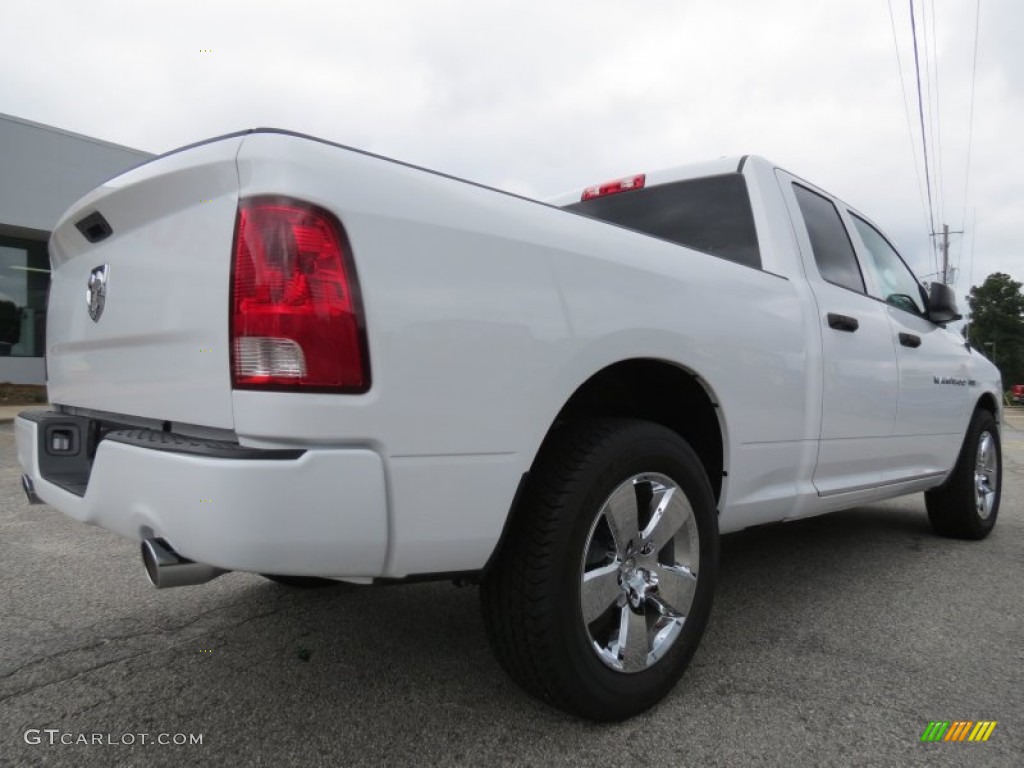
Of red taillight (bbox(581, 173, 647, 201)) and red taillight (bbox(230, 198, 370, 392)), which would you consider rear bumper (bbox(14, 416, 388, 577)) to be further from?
red taillight (bbox(581, 173, 647, 201))

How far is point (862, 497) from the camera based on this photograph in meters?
3.19

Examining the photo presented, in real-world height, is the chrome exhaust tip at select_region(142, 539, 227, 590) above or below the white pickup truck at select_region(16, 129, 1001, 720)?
below

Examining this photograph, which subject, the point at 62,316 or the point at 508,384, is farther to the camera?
the point at 62,316

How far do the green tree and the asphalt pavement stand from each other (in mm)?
84533

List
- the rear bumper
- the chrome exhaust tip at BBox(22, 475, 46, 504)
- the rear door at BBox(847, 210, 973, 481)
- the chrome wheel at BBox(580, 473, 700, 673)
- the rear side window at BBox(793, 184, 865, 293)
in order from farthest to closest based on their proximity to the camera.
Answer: the rear door at BBox(847, 210, 973, 481), the rear side window at BBox(793, 184, 865, 293), the chrome exhaust tip at BBox(22, 475, 46, 504), the chrome wheel at BBox(580, 473, 700, 673), the rear bumper

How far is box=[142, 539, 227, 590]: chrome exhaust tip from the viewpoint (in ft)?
4.95

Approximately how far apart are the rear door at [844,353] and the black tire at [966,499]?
1.25m

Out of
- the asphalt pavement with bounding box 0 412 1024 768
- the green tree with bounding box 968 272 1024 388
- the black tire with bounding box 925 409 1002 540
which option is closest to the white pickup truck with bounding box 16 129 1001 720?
the asphalt pavement with bounding box 0 412 1024 768

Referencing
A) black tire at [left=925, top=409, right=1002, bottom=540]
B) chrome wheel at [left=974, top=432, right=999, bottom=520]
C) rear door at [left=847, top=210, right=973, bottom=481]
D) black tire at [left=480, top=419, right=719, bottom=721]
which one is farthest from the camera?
chrome wheel at [left=974, top=432, right=999, bottom=520]

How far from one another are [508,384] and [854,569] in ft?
9.13

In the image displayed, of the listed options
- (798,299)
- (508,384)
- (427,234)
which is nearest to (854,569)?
(798,299)

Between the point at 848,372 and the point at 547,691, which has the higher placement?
the point at 848,372

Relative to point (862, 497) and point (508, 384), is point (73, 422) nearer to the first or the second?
point (508, 384)

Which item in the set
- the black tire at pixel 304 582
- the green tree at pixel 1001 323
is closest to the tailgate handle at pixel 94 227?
the black tire at pixel 304 582
